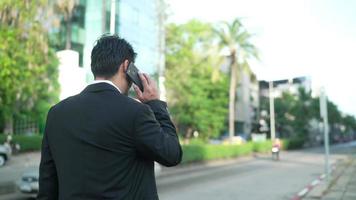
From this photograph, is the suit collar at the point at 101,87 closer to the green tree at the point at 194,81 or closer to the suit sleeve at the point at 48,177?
the suit sleeve at the point at 48,177

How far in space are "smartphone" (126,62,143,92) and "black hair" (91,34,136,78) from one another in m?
0.04

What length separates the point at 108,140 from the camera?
6.31ft

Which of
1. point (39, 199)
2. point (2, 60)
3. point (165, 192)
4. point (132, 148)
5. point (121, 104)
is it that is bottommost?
point (165, 192)

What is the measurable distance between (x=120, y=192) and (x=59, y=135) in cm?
41

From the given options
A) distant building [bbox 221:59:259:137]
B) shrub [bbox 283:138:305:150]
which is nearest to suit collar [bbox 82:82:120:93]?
shrub [bbox 283:138:305:150]

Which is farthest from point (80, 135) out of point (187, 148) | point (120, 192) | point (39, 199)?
point (187, 148)

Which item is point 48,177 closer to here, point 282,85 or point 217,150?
point 217,150

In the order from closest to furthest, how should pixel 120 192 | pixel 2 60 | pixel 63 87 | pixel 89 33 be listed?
pixel 120 192, pixel 63 87, pixel 2 60, pixel 89 33

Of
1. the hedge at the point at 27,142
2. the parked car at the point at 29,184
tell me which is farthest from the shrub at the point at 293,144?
the parked car at the point at 29,184

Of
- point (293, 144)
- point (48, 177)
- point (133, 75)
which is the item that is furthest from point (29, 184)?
point (293, 144)

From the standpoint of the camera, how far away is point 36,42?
15141 mm

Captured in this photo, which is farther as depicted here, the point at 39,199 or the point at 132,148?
the point at 39,199

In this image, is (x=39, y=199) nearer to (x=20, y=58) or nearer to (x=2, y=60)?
(x=2, y=60)

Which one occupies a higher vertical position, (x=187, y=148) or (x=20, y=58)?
(x=20, y=58)
